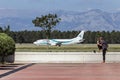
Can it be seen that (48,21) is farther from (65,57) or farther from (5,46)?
(5,46)

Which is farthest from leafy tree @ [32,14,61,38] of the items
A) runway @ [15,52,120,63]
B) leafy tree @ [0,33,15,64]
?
leafy tree @ [0,33,15,64]

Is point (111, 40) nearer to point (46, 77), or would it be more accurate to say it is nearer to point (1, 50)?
point (1, 50)

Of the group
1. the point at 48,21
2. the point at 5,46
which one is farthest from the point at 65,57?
the point at 48,21

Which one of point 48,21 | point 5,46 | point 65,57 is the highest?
point 48,21

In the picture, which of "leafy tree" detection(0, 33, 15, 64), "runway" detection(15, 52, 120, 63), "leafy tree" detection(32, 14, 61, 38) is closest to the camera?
"leafy tree" detection(0, 33, 15, 64)

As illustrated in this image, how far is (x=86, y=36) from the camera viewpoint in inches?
4892

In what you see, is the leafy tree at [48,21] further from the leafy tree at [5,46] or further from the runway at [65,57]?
the leafy tree at [5,46]

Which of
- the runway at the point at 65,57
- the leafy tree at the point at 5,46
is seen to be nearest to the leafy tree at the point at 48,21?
the runway at the point at 65,57

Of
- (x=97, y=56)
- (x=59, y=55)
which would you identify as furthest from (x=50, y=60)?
(x=97, y=56)

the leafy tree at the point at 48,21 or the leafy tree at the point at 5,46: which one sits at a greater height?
the leafy tree at the point at 48,21

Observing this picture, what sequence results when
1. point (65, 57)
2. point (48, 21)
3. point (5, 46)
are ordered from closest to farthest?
point (5, 46), point (65, 57), point (48, 21)

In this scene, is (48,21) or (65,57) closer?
(65,57)

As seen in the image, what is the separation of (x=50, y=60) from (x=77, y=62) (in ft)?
6.36

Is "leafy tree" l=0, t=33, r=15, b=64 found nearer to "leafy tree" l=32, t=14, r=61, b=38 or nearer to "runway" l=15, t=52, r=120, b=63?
"runway" l=15, t=52, r=120, b=63
